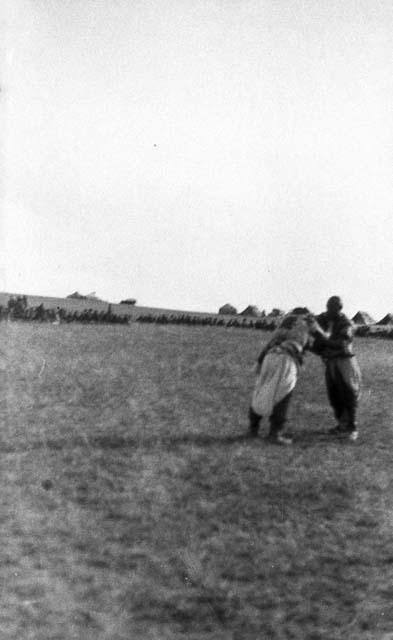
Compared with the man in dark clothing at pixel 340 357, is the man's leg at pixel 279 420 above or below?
below

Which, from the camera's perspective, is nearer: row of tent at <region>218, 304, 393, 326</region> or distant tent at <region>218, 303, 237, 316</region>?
row of tent at <region>218, 304, 393, 326</region>

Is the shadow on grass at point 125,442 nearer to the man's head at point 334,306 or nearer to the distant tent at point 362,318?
the man's head at point 334,306

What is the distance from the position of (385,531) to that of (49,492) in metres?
2.87

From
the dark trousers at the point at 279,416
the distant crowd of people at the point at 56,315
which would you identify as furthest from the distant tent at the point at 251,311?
the dark trousers at the point at 279,416

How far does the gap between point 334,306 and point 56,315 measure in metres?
20.4

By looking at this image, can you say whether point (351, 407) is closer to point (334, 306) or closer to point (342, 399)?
point (342, 399)

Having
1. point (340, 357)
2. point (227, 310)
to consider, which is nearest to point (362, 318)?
point (227, 310)

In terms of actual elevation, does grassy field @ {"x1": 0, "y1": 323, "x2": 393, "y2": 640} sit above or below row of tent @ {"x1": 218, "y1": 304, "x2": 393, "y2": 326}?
below

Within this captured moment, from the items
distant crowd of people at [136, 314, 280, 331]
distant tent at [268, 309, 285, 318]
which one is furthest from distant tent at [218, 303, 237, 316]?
distant crowd of people at [136, 314, 280, 331]

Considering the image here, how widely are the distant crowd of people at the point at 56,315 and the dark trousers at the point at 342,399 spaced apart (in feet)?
61.8

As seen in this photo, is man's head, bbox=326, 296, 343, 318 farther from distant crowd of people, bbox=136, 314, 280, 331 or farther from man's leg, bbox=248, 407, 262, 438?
distant crowd of people, bbox=136, 314, 280, 331

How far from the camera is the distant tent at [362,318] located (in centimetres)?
3538

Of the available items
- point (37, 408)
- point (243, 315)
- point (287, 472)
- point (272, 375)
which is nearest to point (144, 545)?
point (287, 472)

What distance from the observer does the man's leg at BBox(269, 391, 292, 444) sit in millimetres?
7977
